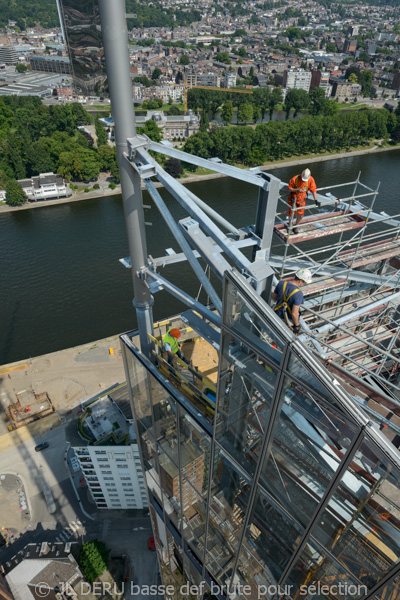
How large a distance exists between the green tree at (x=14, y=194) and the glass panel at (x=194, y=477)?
46358 millimetres

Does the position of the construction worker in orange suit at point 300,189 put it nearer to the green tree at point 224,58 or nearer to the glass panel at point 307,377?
the glass panel at point 307,377

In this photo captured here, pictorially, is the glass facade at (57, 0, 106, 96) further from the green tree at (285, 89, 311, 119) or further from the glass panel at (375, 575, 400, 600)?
the green tree at (285, 89, 311, 119)

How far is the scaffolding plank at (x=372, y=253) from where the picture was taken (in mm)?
9461

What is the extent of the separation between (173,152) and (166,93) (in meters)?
92.5

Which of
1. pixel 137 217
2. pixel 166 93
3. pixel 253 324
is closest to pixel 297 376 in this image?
pixel 253 324

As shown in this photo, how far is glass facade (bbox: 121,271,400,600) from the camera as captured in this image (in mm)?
3816

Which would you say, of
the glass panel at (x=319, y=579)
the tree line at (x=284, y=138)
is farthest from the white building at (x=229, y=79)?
the glass panel at (x=319, y=579)

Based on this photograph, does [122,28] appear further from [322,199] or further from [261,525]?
[261,525]

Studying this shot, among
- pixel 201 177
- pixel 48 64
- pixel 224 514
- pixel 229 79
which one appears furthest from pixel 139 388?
pixel 48 64

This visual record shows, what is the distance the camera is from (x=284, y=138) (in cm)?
6012

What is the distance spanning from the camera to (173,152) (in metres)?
6.89

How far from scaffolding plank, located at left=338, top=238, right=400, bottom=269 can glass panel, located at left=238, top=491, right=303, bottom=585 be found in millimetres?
6029

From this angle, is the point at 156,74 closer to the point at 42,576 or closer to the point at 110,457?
the point at 110,457

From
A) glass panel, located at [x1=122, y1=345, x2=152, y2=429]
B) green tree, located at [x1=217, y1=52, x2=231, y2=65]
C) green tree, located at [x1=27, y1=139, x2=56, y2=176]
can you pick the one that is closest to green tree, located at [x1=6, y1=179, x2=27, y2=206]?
green tree, located at [x1=27, y1=139, x2=56, y2=176]
